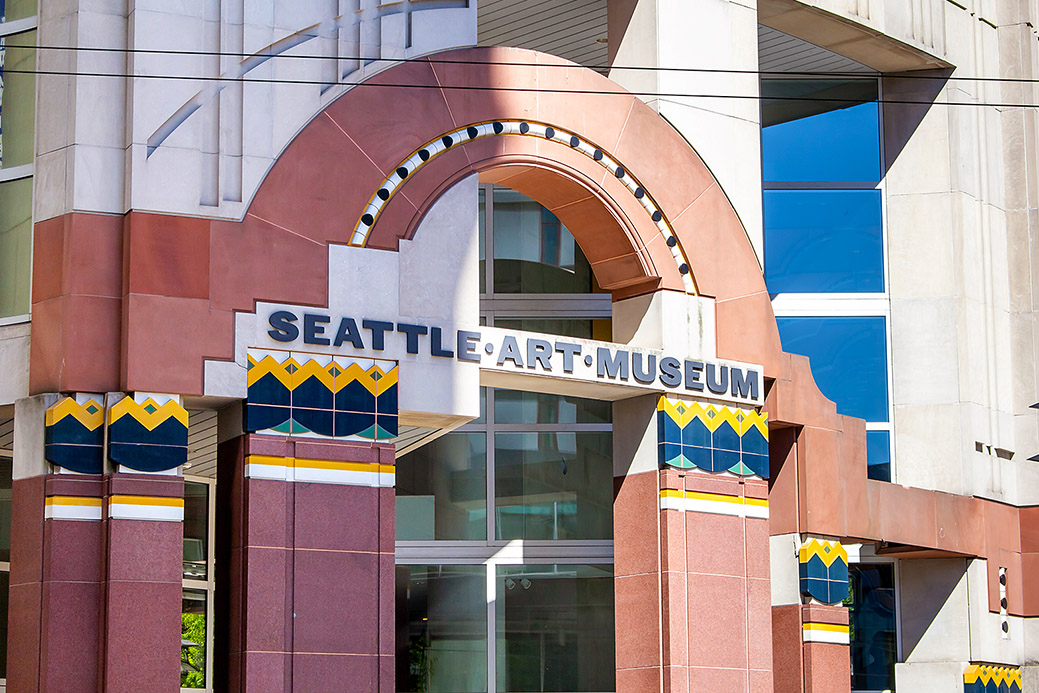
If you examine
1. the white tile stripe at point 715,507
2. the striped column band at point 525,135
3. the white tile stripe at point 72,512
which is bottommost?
the white tile stripe at point 72,512

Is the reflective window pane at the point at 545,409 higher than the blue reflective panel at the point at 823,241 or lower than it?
lower

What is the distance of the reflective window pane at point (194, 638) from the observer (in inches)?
1035

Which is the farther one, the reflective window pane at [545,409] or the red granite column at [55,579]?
the reflective window pane at [545,409]

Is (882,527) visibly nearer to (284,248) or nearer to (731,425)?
(731,425)

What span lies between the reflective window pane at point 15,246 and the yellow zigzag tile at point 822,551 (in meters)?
10.7

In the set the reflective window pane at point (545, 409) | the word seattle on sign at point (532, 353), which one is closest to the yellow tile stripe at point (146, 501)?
the word seattle on sign at point (532, 353)

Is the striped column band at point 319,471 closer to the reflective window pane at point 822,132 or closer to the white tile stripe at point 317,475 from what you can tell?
the white tile stripe at point 317,475

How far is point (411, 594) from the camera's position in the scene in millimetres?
26266

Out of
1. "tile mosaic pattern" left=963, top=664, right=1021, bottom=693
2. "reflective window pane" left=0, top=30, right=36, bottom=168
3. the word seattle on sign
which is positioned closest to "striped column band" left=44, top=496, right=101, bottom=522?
the word seattle on sign

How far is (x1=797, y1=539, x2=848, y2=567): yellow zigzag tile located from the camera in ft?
72.4

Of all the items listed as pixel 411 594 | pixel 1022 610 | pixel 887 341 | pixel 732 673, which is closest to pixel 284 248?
pixel 732 673

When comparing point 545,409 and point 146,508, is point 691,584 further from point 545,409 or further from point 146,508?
point 146,508

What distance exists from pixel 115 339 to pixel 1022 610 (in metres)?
16.6

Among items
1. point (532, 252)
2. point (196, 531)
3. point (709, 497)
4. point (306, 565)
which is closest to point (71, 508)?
point (306, 565)
